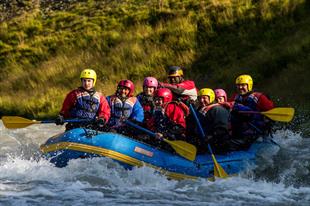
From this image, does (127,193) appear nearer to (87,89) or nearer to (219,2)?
(87,89)

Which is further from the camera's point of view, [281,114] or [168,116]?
[168,116]

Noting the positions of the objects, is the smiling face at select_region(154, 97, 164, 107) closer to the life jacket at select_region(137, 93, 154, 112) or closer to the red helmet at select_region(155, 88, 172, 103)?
the red helmet at select_region(155, 88, 172, 103)

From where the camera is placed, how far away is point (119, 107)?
9844mm

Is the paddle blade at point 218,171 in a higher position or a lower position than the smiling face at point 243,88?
lower

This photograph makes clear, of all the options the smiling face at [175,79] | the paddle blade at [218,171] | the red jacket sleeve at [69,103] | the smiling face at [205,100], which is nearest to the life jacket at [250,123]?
the smiling face at [205,100]

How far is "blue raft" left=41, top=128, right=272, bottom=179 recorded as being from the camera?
8484 mm

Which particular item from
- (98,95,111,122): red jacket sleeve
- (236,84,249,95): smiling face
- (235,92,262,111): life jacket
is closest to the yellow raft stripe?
(98,95,111,122): red jacket sleeve

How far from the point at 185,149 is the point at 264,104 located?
2259 millimetres

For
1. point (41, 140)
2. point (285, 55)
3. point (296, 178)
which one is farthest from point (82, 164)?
point (285, 55)

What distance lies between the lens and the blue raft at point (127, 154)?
8.48 meters


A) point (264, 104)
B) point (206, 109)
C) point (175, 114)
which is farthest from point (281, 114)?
point (175, 114)

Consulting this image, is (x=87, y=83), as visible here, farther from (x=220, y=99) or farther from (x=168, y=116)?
(x=220, y=99)

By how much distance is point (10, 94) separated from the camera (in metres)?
19.9

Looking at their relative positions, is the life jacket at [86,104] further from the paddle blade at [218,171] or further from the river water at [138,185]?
the paddle blade at [218,171]
